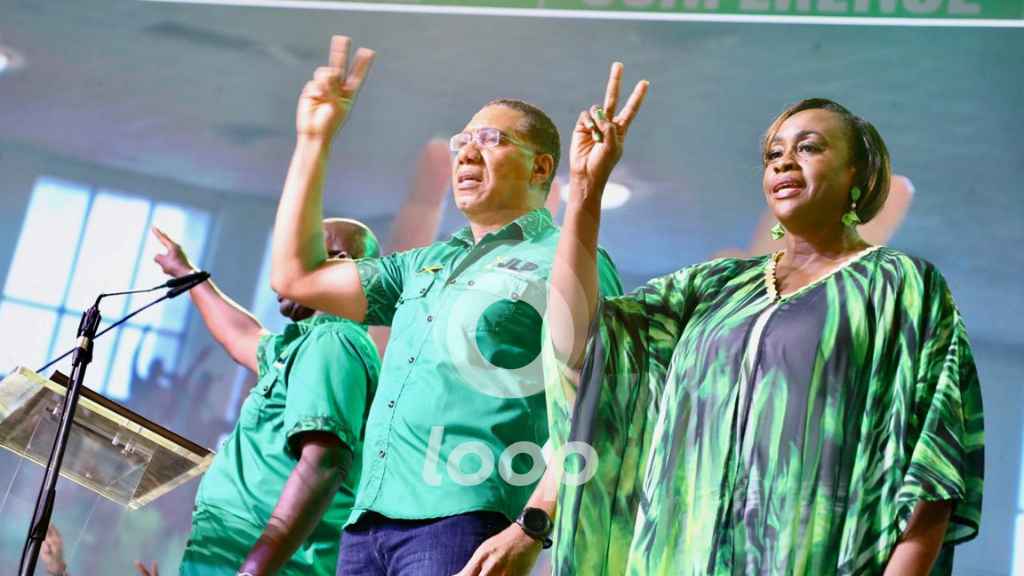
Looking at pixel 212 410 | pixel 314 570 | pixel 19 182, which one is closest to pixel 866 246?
pixel 314 570

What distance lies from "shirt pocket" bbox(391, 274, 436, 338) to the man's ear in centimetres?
32

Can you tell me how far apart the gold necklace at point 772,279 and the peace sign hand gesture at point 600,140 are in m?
0.30

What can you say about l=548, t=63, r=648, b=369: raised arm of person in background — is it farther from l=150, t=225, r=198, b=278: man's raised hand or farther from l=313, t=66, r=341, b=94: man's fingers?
l=150, t=225, r=198, b=278: man's raised hand

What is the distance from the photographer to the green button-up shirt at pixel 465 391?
201cm

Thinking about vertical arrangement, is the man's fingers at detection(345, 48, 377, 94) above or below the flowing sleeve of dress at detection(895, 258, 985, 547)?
above

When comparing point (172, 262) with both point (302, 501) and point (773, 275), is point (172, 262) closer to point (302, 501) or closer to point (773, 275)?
point (302, 501)

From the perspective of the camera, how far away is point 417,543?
1.97 m

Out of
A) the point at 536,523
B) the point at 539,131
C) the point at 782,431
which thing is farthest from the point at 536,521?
the point at 539,131

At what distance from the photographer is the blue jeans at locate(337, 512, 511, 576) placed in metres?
1.93

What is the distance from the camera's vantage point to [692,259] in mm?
3184

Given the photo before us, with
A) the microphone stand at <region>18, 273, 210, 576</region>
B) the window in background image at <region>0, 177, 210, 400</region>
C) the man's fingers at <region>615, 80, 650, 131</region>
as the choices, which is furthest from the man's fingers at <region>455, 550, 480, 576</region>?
the window in background image at <region>0, 177, 210, 400</region>

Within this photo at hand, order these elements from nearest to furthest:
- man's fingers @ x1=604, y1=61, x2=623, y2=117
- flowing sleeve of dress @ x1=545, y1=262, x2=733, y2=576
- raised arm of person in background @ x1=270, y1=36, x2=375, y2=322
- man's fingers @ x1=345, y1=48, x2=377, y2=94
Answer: flowing sleeve of dress @ x1=545, y1=262, x2=733, y2=576 → man's fingers @ x1=604, y1=61, x2=623, y2=117 → raised arm of person in background @ x1=270, y1=36, x2=375, y2=322 → man's fingers @ x1=345, y1=48, x2=377, y2=94

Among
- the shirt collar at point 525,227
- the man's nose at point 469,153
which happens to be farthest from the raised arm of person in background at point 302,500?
the man's nose at point 469,153

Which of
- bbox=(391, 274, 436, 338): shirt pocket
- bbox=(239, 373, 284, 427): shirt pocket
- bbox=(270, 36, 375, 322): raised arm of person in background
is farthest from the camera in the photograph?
bbox=(239, 373, 284, 427): shirt pocket
